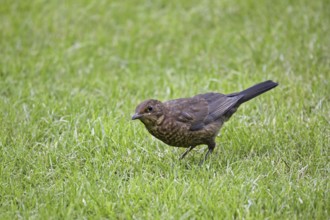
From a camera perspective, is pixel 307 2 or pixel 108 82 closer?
pixel 108 82

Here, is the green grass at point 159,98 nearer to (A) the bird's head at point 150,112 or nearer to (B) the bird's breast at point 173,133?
(B) the bird's breast at point 173,133

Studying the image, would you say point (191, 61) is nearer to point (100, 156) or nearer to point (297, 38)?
point (297, 38)

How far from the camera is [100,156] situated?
19.7 feet

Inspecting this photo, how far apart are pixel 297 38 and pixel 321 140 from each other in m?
3.06

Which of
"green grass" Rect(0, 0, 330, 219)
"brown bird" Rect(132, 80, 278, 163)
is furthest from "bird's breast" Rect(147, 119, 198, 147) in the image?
"green grass" Rect(0, 0, 330, 219)

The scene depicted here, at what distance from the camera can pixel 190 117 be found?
6141 millimetres

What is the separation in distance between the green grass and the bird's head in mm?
409

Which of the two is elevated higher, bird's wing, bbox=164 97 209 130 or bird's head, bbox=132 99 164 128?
bird's head, bbox=132 99 164 128

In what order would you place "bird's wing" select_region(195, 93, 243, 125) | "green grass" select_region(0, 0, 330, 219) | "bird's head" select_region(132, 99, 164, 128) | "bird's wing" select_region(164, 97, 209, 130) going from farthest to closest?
1. "bird's wing" select_region(195, 93, 243, 125)
2. "bird's wing" select_region(164, 97, 209, 130)
3. "bird's head" select_region(132, 99, 164, 128)
4. "green grass" select_region(0, 0, 330, 219)

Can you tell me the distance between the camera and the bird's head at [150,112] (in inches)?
229

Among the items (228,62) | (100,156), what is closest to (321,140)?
(100,156)

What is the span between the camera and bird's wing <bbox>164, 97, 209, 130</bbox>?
6.10 meters

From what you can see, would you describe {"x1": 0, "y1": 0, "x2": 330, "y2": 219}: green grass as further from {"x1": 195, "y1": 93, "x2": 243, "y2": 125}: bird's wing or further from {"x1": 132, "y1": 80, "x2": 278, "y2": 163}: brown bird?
{"x1": 195, "y1": 93, "x2": 243, "y2": 125}: bird's wing

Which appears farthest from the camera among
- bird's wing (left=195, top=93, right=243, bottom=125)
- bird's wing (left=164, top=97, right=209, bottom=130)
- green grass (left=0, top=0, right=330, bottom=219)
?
bird's wing (left=195, top=93, right=243, bottom=125)
